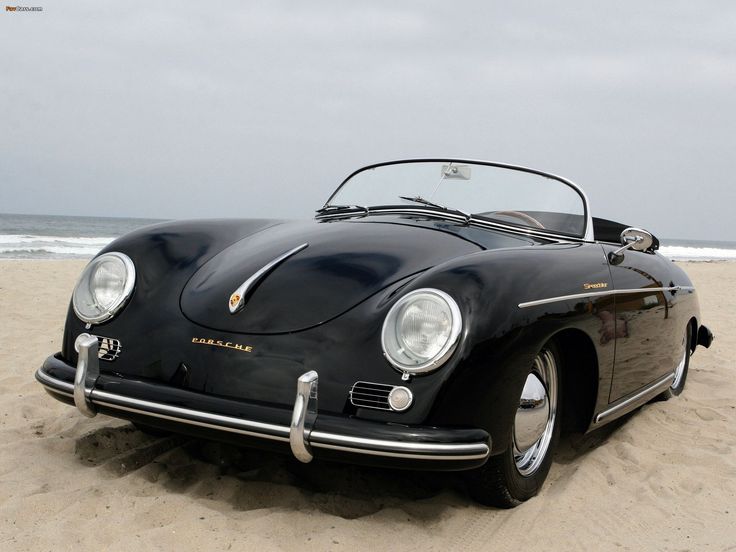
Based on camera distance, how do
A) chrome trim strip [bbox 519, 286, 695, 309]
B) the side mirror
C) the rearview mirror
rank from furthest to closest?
the rearview mirror < the side mirror < chrome trim strip [bbox 519, 286, 695, 309]

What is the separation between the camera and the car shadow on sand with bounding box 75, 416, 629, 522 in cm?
249

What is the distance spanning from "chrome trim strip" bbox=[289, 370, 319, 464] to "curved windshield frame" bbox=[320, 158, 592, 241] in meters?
1.50

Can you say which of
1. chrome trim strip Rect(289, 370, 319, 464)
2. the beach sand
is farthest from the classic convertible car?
the beach sand

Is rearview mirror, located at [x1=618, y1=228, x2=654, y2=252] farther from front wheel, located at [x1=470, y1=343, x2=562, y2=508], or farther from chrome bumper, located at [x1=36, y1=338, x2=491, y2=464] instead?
chrome bumper, located at [x1=36, y1=338, x2=491, y2=464]

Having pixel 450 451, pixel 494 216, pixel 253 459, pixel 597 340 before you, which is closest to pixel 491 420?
pixel 450 451

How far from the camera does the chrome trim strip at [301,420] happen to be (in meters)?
2.07

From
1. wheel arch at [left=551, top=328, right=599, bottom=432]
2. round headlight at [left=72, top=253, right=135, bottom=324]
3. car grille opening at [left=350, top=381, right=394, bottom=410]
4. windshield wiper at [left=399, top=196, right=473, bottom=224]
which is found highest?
windshield wiper at [left=399, top=196, right=473, bottom=224]

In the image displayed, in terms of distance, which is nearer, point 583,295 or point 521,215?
point 583,295

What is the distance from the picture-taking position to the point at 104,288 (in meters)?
2.78

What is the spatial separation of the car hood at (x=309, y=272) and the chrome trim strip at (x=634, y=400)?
91 cm

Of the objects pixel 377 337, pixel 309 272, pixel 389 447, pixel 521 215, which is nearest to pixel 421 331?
pixel 377 337

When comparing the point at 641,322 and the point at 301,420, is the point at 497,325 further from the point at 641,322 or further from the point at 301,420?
the point at 641,322

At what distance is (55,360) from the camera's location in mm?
2697

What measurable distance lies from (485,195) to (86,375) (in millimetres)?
2067
